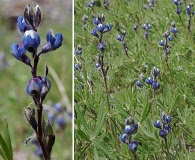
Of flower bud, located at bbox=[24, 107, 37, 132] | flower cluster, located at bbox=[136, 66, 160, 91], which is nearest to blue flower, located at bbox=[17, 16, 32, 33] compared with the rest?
flower bud, located at bbox=[24, 107, 37, 132]

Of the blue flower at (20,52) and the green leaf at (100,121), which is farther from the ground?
the blue flower at (20,52)

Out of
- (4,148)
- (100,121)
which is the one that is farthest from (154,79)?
(4,148)

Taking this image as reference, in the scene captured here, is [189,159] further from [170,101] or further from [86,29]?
[86,29]

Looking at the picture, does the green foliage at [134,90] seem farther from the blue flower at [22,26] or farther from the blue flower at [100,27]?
the blue flower at [22,26]

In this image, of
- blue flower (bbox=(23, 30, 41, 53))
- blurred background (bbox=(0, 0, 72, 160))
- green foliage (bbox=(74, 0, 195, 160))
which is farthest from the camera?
blurred background (bbox=(0, 0, 72, 160))

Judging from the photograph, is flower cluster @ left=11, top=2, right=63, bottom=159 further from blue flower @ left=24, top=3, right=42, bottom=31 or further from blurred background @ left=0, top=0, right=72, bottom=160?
blurred background @ left=0, top=0, right=72, bottom=160

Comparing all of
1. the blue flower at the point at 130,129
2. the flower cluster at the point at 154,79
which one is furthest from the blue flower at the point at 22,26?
the flower cluster at the point at 154,79
